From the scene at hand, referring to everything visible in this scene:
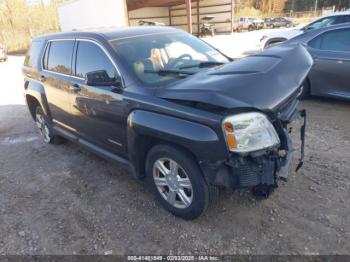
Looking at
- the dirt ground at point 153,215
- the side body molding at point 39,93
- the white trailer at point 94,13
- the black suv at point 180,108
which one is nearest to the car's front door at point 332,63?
the dirt ground at point 153,215

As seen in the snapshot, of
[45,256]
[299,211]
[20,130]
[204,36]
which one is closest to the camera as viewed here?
[45,256]

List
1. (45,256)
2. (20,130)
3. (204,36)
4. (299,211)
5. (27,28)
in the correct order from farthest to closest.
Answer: (27,28) < (204,36) < (20,130) < (299,211) < (45,256)

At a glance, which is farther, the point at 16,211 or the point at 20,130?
the point at 20,130

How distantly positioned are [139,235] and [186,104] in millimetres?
1358

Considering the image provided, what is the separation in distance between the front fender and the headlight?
0.09 m

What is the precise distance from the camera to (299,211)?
304 centimetres

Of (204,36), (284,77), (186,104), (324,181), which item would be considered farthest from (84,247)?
(204,36)

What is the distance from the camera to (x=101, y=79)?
3143 mm

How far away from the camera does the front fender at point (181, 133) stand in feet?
8.05

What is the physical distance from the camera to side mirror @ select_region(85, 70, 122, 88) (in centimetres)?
312

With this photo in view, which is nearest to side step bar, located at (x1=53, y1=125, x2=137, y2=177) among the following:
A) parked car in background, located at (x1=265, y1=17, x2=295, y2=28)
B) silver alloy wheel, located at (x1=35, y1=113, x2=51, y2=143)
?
silver alloy wheel, located at (x1=35, y1=113, x2=51, y2=143)

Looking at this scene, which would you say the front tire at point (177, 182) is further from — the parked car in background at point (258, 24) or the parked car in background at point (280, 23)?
the parked car in background at point (280, 23)

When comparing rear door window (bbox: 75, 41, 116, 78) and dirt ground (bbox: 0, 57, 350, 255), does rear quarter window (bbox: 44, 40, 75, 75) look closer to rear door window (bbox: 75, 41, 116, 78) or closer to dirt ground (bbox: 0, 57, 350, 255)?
rear door window (bbox: 75, 41, 116, 78)

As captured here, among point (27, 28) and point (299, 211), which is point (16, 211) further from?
point (27, 28)
